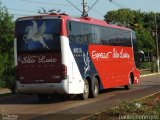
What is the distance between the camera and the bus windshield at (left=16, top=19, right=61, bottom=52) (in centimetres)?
2095

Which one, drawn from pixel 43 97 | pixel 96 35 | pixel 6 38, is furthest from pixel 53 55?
pixel 6 38

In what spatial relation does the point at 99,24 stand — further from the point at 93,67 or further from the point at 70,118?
the point at 70,118

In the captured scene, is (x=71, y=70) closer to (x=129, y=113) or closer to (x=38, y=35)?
(x=38, y=35)

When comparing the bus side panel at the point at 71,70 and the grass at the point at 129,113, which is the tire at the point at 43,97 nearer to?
the bus side panel at the point at 71,70

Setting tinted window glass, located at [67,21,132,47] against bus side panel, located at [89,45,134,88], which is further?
bus side panel, located at [89,45,134,88]

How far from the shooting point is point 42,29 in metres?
21.2

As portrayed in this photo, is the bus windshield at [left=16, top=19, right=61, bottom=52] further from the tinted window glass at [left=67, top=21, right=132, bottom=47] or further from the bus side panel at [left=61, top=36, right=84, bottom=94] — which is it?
the tinted window glass at [left=67, top=21, right=132, bottom=47]

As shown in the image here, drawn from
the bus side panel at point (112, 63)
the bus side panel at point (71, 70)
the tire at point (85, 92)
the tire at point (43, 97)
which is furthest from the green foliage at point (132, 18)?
the bus side panel at point (71, 70)

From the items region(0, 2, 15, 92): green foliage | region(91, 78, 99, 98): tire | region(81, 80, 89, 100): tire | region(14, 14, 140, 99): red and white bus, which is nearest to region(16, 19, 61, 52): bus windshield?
region(14, 14, 140, 99): red and white bus

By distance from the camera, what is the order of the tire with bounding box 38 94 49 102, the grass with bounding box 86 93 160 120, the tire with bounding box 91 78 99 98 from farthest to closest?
the tire with bounding box 91 78 99 98 < the tire with bounding box 38 94 49 102 < the grass with bounding box 86 93 160 120

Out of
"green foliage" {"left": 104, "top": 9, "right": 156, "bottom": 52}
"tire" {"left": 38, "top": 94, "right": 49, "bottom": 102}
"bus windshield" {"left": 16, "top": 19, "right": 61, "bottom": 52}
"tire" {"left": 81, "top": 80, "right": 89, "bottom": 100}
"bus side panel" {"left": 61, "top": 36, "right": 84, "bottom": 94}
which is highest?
"green foliage" {"left": 104, "top": 9, "right": 156, "bottom": 52}

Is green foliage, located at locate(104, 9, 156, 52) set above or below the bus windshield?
above

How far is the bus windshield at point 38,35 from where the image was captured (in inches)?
825

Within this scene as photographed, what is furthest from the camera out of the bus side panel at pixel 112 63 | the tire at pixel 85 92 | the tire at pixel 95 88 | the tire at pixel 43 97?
the bus side panel at pixel 112 63
